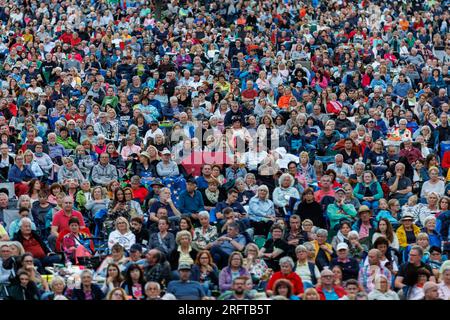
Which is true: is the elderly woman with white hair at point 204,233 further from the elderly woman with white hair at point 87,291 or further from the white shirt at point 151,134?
the white shirt at point 151,134

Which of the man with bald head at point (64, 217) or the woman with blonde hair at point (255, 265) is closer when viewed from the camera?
the woman with blonde hair at point (255, 265)

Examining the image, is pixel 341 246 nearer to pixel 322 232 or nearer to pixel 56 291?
pixel 322 232

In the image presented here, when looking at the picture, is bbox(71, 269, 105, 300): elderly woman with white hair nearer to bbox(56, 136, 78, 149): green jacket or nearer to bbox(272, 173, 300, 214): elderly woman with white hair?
bbox(272, 173, 300, 214): elderly woman with white hair

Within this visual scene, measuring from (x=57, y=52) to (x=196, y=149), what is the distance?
8895 millimetres

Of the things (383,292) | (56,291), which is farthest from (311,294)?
(56,291)

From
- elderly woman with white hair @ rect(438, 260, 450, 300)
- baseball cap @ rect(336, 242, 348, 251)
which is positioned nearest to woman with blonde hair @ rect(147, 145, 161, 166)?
baseball cap @ rect(336, 242, 348, 251)

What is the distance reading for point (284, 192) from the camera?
58.3 ft

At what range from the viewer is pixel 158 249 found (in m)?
15.0

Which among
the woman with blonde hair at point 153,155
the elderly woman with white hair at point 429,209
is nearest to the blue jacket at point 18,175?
the woman with blonde hair at point 153,155

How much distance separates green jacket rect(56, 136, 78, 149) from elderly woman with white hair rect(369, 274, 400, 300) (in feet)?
26.5

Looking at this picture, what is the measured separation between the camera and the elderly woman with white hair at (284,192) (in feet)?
57.8

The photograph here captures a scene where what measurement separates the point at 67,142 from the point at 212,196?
3860mm

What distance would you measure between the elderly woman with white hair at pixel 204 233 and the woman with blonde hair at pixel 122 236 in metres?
0.88

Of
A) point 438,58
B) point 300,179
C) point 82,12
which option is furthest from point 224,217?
point 82,12
